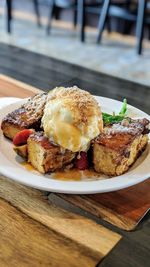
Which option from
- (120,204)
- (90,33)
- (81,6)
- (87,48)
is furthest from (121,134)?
(90,33)

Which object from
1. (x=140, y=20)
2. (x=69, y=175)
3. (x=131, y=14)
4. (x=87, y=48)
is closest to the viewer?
(x=69, y=175)

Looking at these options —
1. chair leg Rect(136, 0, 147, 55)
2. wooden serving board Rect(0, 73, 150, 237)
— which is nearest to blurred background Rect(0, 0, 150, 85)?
chair leg Rect(136, 0, 147, 55)

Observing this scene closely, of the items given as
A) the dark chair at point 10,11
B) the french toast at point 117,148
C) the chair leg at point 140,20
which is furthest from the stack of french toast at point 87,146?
the dark chair at point 10,11

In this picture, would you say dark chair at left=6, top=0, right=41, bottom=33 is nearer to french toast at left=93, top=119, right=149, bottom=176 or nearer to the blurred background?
the blurred background

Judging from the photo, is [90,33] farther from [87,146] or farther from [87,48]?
[87,146]

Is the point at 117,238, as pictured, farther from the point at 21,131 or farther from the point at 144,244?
the point at 21,131

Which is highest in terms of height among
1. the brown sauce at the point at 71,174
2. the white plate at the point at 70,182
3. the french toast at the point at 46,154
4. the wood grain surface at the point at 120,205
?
the french toast at the point at 46,154

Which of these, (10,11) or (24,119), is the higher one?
(24,119)

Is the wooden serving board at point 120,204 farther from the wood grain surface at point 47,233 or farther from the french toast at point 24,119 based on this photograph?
the french toast at point 24,119
